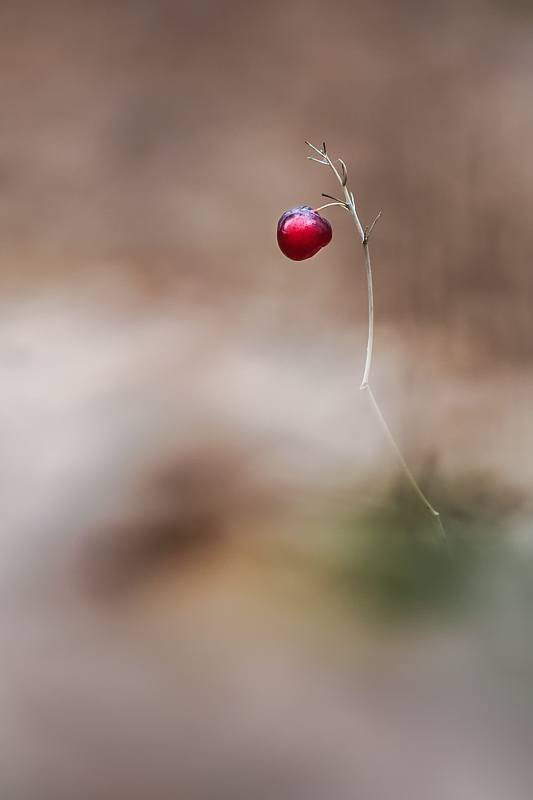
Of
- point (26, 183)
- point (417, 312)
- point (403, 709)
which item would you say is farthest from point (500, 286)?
point (26, 183)

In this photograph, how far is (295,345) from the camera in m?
0.84

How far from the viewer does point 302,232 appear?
54 cm

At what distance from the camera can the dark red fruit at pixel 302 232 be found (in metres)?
0.54

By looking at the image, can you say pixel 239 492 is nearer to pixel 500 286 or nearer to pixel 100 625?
pixel 100 625

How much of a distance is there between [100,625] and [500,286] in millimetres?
648

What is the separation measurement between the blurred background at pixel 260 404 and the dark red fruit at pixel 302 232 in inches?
11.4

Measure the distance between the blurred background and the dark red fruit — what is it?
29 centimetres

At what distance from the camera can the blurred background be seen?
→ 51 cm

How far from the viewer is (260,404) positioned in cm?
81

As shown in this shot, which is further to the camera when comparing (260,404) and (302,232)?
(260,404)

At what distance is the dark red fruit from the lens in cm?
54

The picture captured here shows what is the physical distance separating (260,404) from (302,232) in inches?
12.3

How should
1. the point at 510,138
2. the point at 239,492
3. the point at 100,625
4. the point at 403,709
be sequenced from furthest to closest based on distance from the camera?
1. the point at 510,138
2. the point at 239,492
3. the point at 100,625
4. the point at 403,709

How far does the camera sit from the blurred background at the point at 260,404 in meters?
0.51
